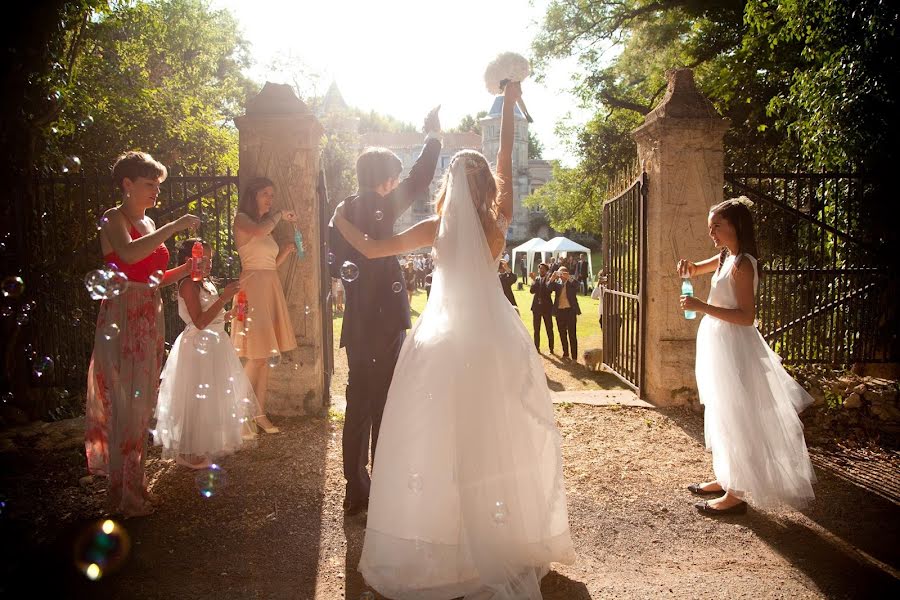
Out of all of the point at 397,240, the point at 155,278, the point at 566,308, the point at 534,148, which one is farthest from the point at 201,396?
the point at 534,148

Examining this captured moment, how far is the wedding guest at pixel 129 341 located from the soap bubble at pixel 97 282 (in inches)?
3.4

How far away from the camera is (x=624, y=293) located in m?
7.86

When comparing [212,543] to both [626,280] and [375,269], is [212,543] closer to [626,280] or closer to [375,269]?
[375,269]

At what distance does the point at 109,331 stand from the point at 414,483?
2.33 m

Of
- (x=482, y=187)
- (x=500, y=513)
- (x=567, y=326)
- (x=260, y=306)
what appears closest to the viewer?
(x=500, y=513)

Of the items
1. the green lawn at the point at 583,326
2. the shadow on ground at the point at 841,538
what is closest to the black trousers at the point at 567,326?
the green lawn at the point at 583,326

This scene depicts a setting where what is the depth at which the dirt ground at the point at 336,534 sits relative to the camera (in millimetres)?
3215

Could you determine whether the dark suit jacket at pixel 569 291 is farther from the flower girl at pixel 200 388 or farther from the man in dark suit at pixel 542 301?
the flower girl at pixel 200 388

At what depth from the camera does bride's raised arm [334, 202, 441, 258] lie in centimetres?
331

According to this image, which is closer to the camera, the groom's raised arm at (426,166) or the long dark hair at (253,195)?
the groom's raised arm at (426,166)

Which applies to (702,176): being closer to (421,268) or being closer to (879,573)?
(879,573)

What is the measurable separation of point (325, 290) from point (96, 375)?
3.19m

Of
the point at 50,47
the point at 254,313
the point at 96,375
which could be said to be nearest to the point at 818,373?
the point at 254,313

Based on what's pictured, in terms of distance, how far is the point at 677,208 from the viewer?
674 centimetres
